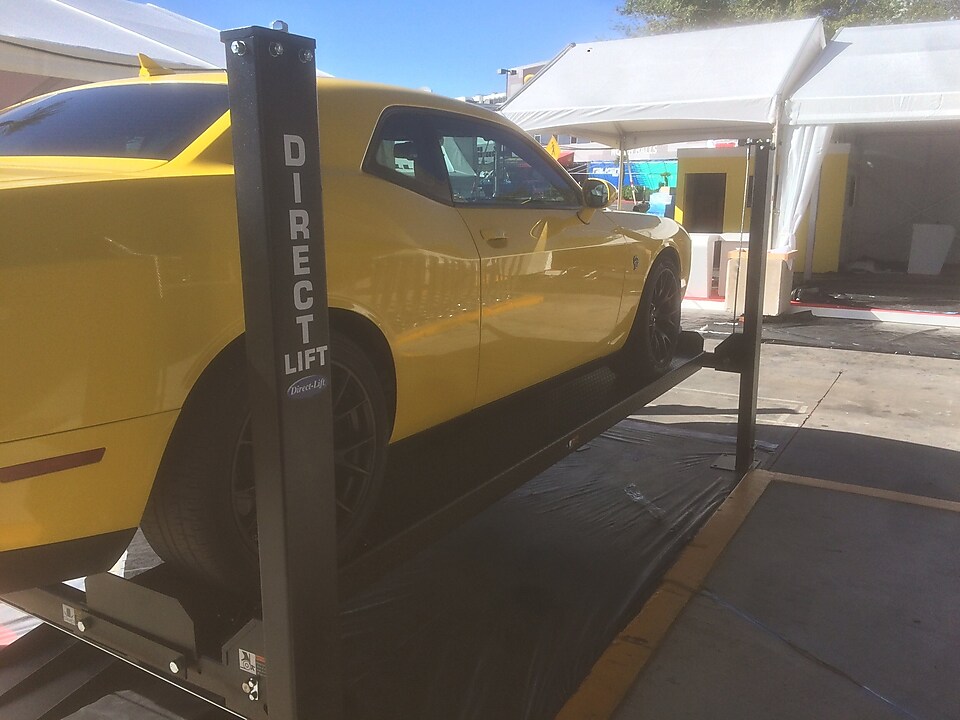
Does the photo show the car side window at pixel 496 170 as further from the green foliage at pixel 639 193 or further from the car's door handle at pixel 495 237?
the green foliage at pixel 639 193

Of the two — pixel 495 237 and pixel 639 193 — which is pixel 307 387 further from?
pixel 639 193

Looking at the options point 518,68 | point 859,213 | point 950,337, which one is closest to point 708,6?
point 518,68

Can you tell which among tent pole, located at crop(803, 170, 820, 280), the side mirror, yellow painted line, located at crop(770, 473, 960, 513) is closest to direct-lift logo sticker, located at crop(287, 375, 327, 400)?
the side mirror

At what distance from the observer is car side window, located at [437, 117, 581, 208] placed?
273cm

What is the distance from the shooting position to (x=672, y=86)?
35.8ft

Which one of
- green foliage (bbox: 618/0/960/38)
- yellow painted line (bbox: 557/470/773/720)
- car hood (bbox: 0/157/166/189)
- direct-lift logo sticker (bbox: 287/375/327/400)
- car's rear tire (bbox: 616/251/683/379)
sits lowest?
yellow painted line (bbox: 557/470/773/720)

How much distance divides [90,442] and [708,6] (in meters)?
38.5

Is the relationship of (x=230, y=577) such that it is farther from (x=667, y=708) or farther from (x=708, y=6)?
(x=708, y=6)

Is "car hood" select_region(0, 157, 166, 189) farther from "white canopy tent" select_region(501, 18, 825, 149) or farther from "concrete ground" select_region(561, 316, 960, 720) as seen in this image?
"white canopy tent" select_region(501, 18, 825, 149)

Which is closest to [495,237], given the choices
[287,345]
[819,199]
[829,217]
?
[287,345]

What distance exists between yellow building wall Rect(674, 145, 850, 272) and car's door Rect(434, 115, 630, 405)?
10636mm

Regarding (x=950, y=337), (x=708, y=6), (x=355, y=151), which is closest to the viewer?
(x=355, y=151)

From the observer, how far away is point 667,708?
251 centimetres

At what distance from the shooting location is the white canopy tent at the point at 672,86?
10227 mm
